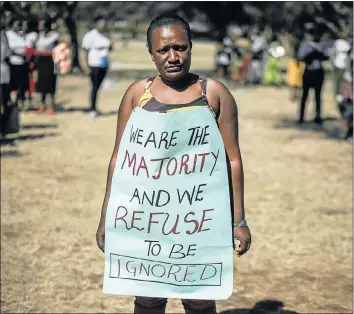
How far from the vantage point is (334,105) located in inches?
712

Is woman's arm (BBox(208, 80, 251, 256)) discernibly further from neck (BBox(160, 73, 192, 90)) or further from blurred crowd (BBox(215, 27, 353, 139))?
blurred crowd (BBox(215, 27, 353, 139))

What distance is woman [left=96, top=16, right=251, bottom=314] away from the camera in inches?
117

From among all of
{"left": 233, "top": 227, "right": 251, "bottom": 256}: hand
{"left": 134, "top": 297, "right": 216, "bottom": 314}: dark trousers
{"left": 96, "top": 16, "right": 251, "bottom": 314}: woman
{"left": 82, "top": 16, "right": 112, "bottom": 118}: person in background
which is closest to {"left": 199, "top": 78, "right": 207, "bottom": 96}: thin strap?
{"left": 96, "top": 16, "right": 251, "bottom": 314}: woman

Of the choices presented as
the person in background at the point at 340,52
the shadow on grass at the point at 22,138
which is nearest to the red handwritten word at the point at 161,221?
the shadow on grass at the point at 22,138

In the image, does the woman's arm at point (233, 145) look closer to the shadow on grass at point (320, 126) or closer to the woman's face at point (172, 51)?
the woman's face at point (172, 51)

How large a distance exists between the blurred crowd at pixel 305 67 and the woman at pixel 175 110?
791 centimetres

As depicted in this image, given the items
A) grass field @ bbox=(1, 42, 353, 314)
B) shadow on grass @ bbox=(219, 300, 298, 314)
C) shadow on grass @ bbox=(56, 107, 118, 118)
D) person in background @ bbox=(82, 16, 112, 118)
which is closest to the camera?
shadow on grass @ bbox=(219, 300, 298, 314)

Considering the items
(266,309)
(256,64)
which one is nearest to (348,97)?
(266,309)

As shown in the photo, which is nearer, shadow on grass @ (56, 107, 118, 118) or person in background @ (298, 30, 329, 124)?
person in background @ (298, 30, 329, 124)

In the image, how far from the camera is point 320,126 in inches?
533

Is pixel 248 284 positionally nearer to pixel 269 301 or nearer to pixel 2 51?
pixel 269 301

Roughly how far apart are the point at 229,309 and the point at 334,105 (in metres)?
14.2

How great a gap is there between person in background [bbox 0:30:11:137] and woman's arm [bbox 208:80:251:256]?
676 centimetres

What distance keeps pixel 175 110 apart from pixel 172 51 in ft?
0.87
